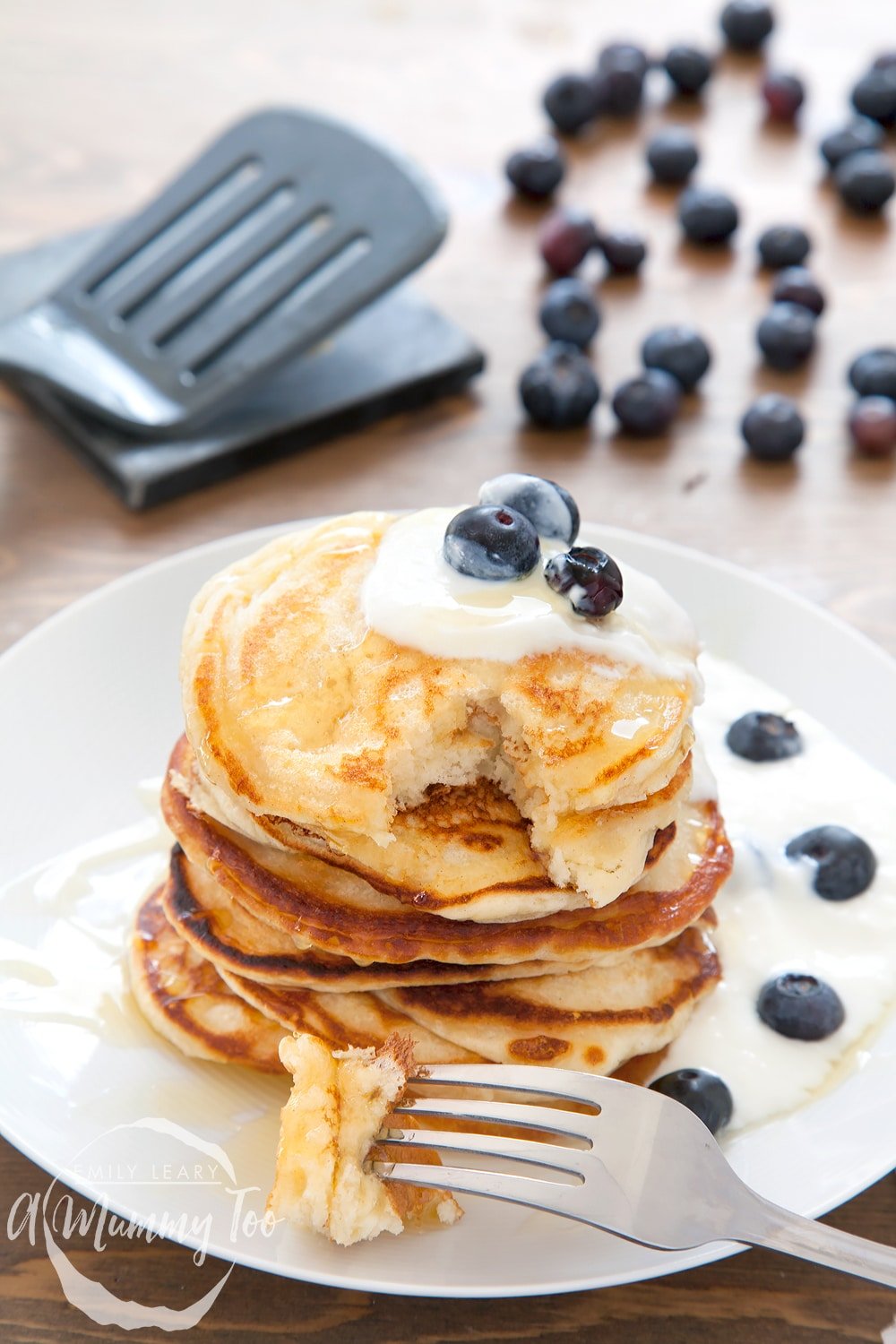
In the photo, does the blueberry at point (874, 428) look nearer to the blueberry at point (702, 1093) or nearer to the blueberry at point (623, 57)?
the blueberry at point (623, 57)

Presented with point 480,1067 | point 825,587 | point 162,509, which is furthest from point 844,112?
point 480,1067

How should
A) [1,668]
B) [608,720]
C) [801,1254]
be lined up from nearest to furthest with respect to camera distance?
[801,1254] < [608,720] < [1,668]

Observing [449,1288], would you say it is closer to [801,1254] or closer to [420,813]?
[801,1254]

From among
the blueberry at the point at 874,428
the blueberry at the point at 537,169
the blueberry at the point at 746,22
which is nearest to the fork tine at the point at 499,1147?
the blueberry at the point at 874,428

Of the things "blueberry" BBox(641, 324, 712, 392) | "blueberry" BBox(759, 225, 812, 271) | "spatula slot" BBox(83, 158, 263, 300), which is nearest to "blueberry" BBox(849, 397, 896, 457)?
"blueberry" BBox(641, 324, 712, 392)

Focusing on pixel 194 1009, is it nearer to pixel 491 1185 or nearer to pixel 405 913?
pixel 405 913
